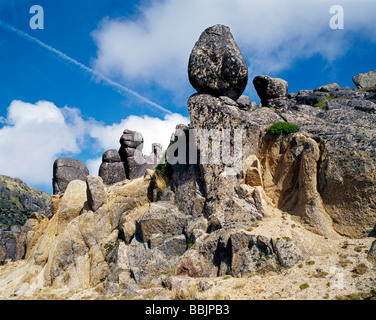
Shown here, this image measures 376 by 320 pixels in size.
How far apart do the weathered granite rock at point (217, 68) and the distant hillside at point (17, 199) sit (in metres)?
45.1

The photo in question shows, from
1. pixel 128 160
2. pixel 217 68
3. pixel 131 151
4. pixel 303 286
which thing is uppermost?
pixel 217 68

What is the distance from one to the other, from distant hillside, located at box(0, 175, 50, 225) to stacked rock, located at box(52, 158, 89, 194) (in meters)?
23.6

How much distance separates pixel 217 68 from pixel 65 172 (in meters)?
22.1

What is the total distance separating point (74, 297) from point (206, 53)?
65.8 feet

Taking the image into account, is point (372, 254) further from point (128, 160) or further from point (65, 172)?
point (65, 172)

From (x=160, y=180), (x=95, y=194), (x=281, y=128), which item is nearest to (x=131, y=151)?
(x=160, y=180)

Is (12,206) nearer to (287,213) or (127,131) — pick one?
(127,131)

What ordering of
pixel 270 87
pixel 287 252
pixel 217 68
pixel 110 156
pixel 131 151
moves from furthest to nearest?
pixel 131 151
pixel 110 156
pixel 270 87
pixel 217 68
pixel 287 252

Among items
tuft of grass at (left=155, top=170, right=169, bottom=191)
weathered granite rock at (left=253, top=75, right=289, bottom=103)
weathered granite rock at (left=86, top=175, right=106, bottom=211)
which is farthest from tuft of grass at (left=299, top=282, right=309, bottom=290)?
weathered granite rock at (left=253, top=75, right=289, bottom=103)

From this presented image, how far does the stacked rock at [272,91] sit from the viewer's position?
28.0 metres

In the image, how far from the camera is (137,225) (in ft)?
71.0

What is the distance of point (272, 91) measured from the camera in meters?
28.5

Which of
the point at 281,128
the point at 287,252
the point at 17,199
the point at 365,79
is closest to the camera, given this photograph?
the point at 287,252

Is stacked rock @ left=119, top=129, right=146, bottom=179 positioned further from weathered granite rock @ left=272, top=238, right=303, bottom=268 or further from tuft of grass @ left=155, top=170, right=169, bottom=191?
weathered granite rock @ left=272, top=238, right=303, bottom=268
